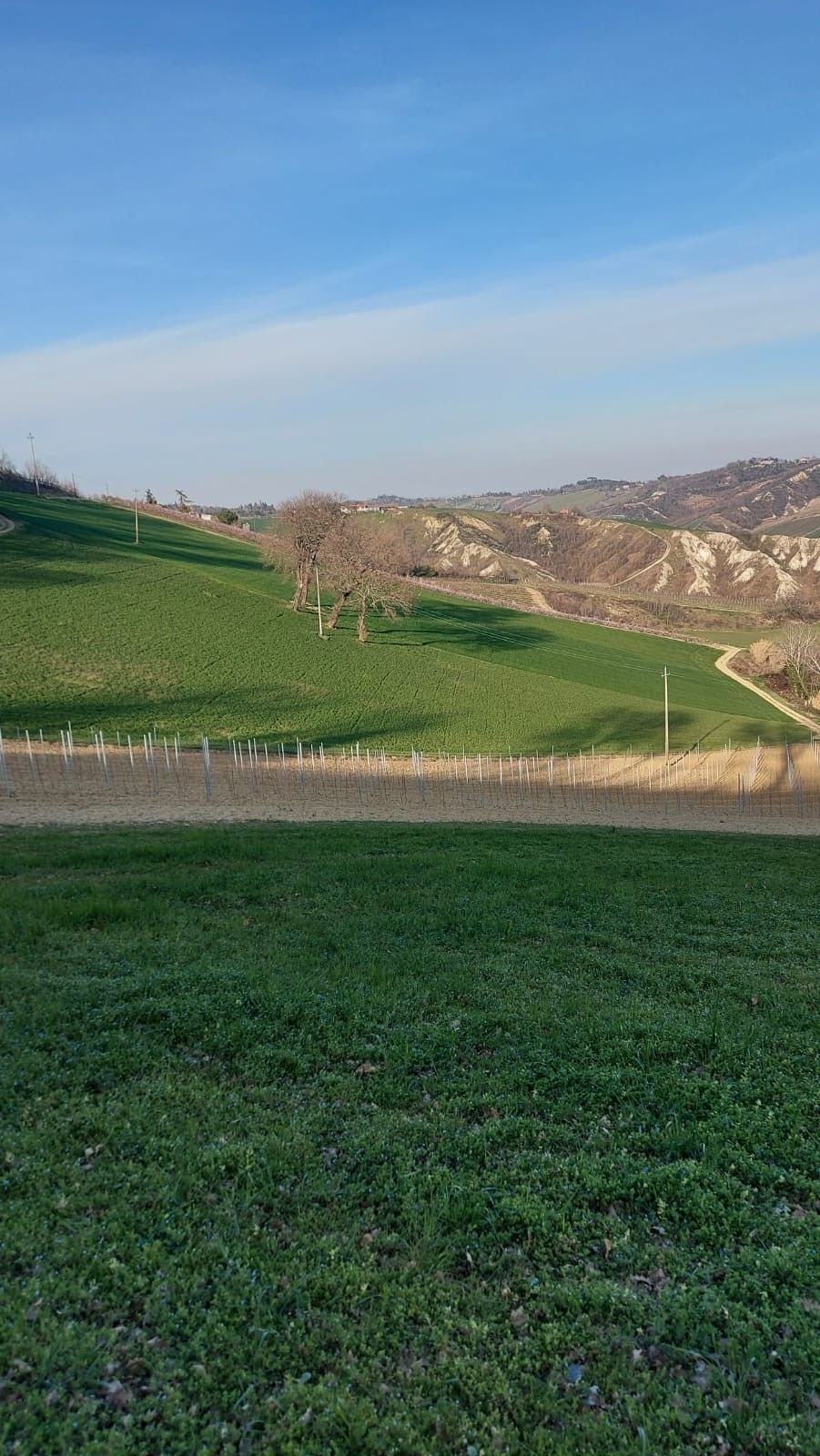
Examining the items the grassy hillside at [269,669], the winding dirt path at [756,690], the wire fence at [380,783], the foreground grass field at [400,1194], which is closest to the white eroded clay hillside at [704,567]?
the winding dirt path at [756,690]

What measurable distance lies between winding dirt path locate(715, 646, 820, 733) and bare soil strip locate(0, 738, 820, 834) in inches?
865

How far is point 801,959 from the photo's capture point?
11.0 metres

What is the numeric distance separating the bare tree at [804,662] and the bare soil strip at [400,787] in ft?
116

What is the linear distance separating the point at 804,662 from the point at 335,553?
167 ft

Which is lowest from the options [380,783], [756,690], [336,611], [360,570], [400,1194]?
[756,690]

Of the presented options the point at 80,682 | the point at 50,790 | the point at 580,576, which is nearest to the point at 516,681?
the point at 80,682

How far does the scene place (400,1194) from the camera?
5.59m

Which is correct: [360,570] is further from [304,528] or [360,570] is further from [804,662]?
[804,662]

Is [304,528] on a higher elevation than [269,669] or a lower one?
higher

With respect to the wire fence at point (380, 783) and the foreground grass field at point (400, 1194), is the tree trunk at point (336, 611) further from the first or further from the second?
the foreground grass field at point (400, 1194)

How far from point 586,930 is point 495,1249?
6924 mm

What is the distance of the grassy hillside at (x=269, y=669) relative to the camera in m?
44.7

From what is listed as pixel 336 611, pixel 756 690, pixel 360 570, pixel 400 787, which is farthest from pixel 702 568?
pixel 400 787

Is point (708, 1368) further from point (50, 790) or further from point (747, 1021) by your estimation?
point (50, 790)
